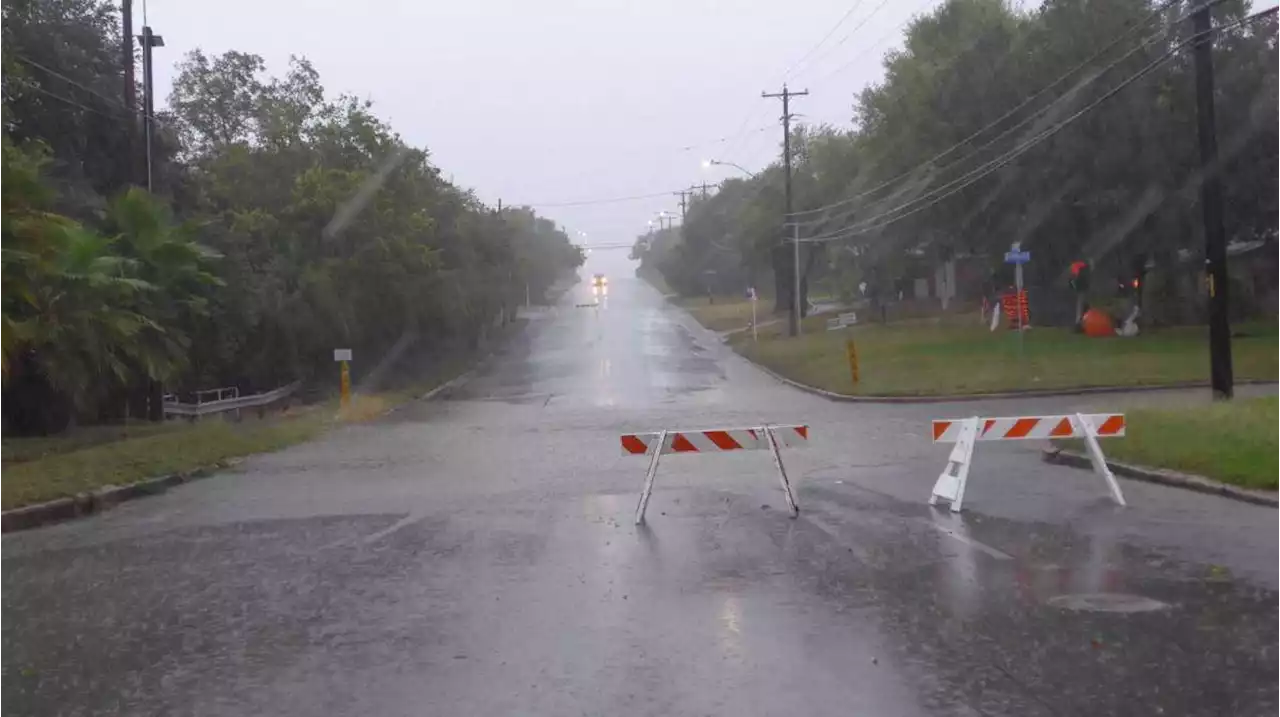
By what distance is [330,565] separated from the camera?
11203 millimetres

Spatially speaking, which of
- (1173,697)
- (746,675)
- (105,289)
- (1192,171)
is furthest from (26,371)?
(1192,171)

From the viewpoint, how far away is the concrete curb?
14.9 meters

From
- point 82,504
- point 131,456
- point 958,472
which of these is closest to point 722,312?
point 131,456

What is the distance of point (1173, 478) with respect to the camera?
48.6 feet

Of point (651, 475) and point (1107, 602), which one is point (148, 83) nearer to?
point (651, 475)

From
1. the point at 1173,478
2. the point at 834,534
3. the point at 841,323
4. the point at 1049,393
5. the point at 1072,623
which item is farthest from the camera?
the point at 841,323

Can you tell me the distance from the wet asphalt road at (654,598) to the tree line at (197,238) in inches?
201

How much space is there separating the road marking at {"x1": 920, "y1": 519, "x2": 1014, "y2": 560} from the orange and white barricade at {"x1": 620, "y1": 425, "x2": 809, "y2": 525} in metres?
1.40

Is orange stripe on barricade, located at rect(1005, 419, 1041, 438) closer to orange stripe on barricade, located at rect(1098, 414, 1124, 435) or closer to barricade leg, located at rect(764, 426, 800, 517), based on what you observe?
orange stripe on barricade, located at rect(1098, 414, 1124, 435)

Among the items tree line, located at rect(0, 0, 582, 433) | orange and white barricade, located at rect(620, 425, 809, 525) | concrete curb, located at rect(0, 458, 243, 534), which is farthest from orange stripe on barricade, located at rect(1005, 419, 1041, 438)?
tree line, located at rect(0, 0, 582, 433)

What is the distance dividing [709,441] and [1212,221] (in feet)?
41.8

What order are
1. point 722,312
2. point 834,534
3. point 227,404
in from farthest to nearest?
1. point 722,312
2. point 227,404
3. point 834,534

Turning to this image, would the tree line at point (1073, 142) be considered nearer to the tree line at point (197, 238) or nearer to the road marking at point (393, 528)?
the tree line at point (197, 238)

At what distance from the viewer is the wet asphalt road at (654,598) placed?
707cm
